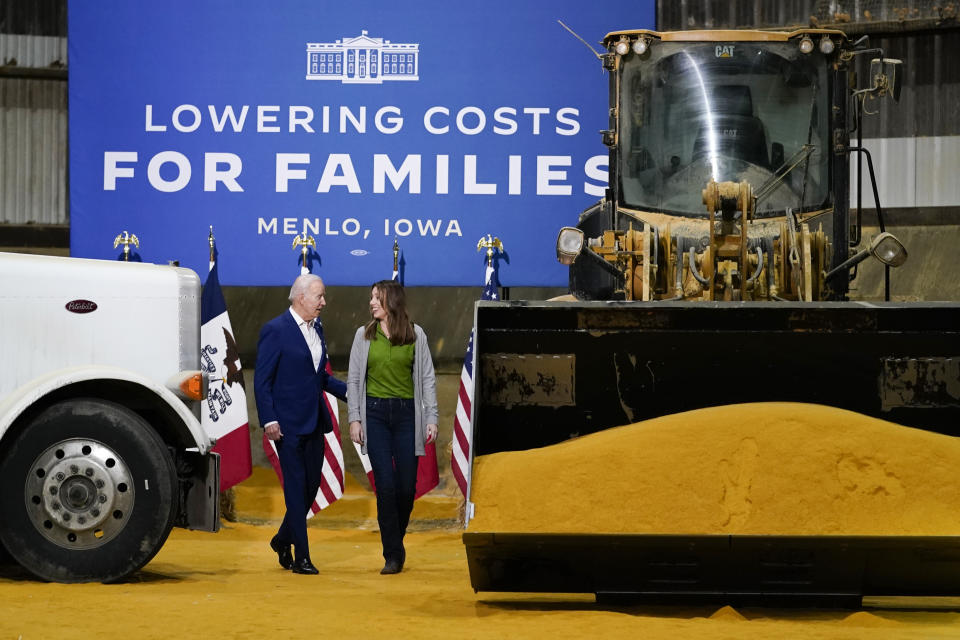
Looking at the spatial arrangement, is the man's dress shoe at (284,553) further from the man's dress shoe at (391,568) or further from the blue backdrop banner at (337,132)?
the blue backdrop banner at (337,132)

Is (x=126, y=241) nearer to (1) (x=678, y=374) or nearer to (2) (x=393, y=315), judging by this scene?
(2) (x=393, y=315)

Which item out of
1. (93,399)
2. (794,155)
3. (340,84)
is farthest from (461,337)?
(93,399)

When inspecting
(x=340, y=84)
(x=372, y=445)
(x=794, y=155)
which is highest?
(x=340, y=84)

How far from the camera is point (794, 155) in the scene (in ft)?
34.8

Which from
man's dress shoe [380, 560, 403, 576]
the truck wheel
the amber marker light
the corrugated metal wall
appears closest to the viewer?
the truck wheel

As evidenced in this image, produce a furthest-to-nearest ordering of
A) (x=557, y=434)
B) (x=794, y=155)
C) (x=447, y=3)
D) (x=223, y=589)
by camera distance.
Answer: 1. (x=447, y=3)
2. (x=794, y=155)
3. (x=223, y=589)
4. (x=557, y=434)

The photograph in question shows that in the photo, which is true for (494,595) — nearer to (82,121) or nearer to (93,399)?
(93,399)

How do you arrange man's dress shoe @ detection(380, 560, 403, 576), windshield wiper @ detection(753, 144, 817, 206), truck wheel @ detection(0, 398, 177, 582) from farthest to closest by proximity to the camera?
windshield wiper @ detection(753, 144, 817, 206) < man's dress shoe @ detection(380, 560, 403, 576) < truck wheel @ detection(0, 398, 177, 582)

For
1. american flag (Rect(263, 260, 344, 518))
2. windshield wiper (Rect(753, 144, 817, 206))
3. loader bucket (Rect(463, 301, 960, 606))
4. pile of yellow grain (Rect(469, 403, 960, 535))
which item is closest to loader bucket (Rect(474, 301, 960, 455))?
loader bucket (Rect(463, 301, 960, 606))

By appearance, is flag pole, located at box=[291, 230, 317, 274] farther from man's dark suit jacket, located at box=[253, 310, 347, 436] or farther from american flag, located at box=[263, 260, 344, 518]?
man's dark suit jacket, located at box=[253, 310, 347, 436]

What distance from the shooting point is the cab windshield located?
10547 mm

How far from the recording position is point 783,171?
10.6 m

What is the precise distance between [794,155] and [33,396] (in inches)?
215

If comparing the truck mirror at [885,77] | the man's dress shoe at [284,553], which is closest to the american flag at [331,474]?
the man's dress shoe at [284,553]
